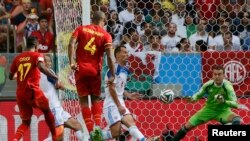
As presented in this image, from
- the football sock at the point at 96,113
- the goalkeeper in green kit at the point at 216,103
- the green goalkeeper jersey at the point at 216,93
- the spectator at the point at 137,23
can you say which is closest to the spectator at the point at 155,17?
the spectator at the point at 137,23

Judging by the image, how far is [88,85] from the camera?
15086 mm

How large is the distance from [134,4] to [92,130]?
329cm

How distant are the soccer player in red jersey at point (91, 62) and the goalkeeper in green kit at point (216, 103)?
1663 millimetres

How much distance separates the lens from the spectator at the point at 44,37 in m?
17.8

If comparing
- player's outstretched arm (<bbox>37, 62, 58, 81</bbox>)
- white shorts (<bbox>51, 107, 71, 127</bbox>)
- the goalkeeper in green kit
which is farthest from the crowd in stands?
player's outstretched arm (<bbox>37, 62, 58, 81</bbox>)

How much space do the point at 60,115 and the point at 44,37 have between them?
2429 mm

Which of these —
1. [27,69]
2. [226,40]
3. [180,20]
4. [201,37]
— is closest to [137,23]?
[180,20]

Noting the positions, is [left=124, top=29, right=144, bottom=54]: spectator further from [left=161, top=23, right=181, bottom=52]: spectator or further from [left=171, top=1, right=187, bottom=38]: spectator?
[left=171, top=1, right=187, bottom=38]: spectator

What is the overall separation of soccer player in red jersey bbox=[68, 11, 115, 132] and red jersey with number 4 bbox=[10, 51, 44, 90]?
2.03 ft

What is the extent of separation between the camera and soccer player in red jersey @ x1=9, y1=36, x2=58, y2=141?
15320mm

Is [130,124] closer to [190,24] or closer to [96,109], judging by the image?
[96,109]

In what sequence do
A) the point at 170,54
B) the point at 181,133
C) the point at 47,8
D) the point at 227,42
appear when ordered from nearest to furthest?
the point at 181,133 → the point at 170,54 → the point at 227,42 → the point at 47,8

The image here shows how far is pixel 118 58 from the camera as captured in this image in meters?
15.4

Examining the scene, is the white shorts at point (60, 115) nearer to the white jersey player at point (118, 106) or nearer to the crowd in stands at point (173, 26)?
the white jersey player at point (118, 106)
